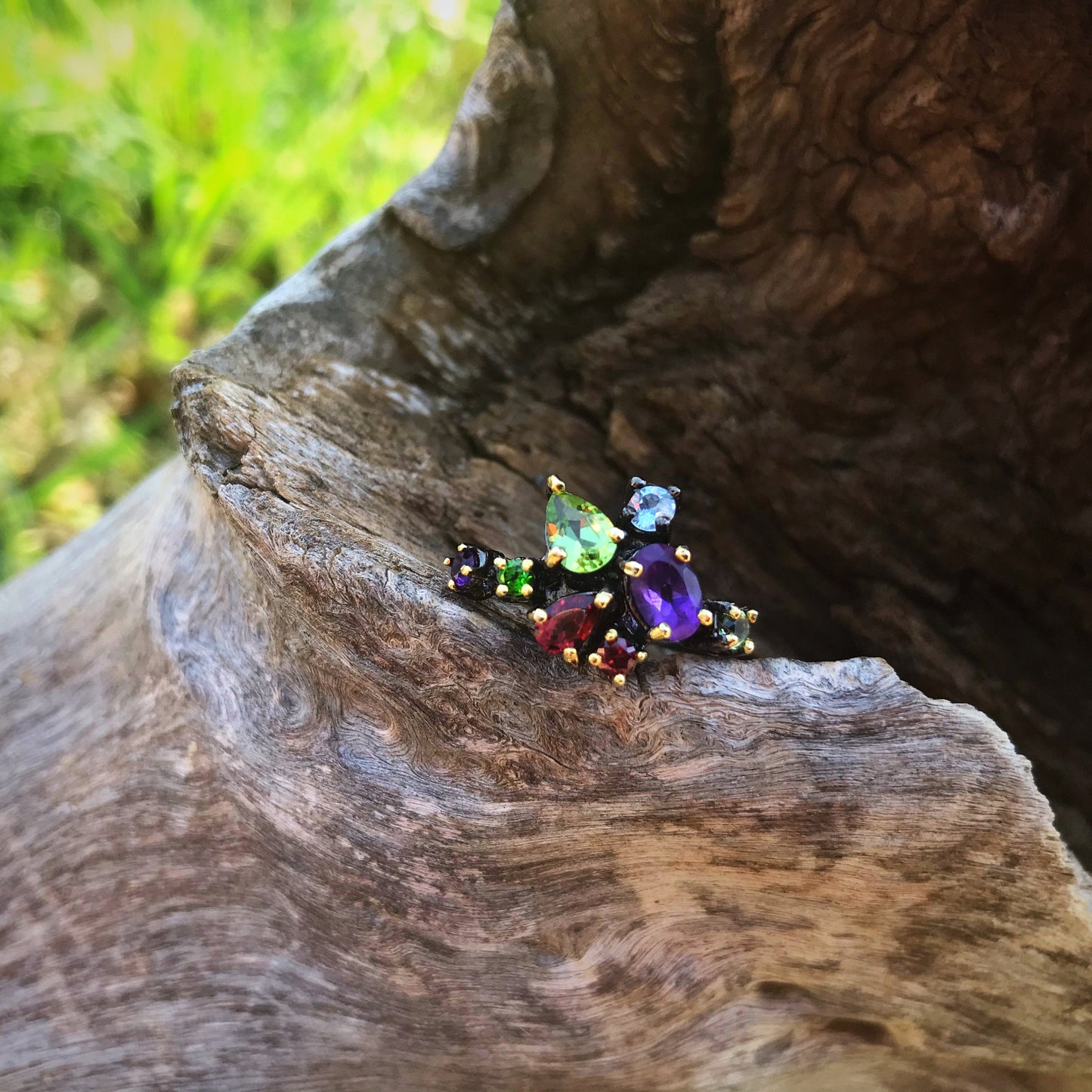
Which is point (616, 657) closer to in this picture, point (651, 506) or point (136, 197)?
point (651, 506)

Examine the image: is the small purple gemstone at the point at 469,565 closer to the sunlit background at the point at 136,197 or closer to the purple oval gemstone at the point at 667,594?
the purple oval gemstone at the point at 667,594

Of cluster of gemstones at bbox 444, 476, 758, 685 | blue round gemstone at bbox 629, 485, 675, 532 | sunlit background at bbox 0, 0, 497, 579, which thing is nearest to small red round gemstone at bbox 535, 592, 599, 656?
cluster of gemstones at bbox 444, 476, 758, 685

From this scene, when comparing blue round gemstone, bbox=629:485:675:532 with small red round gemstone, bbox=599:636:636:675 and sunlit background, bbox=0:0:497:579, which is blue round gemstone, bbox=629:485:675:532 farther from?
sunlit background, bbox=0:0:497:579

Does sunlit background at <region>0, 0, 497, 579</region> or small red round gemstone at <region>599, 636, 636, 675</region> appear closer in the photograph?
small red round gemstone at <region>599, 636, 636, 675</region>

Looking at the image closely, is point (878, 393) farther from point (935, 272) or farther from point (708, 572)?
point (708, 572)

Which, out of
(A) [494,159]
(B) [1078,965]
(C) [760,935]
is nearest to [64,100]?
(A) [494,159]

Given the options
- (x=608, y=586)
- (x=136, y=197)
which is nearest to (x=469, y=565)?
(x=608, y=586)
